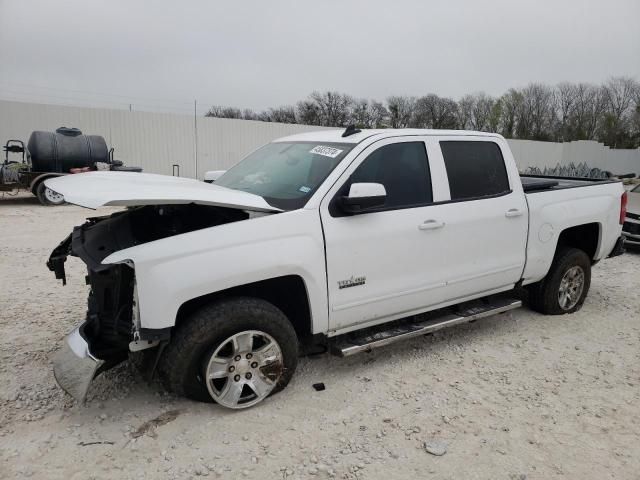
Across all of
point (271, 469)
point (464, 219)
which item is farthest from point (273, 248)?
point (464, 219)

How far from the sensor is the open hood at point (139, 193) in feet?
9.32

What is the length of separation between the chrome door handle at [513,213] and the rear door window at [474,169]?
187mm

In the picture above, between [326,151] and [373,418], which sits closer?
[373,418]

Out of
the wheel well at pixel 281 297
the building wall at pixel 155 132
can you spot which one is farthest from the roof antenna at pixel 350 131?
the building wall at pixel 155 132

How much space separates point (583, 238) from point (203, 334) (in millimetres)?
4484

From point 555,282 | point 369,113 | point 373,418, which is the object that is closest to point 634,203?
point 555,282

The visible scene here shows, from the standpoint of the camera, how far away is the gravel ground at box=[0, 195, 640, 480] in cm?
280

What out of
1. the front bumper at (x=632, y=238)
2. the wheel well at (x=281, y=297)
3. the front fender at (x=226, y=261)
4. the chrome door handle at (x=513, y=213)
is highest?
the chrome door handle at (x=513, y=213)

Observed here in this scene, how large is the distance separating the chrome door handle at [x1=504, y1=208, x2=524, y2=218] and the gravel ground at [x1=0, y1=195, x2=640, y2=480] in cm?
117

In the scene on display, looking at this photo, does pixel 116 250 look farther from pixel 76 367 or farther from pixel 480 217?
pixel 480 217

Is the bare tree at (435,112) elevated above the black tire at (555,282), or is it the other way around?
the bare tree at (435,112)

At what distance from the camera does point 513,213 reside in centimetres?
445

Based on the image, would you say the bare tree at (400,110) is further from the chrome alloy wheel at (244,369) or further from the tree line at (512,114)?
the chrome alloy wheel at (244,369)

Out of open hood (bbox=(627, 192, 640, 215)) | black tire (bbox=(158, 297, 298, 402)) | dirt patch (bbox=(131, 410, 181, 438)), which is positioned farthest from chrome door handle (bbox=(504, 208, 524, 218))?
open hood (bbox=(627, 192, 640, 215))
